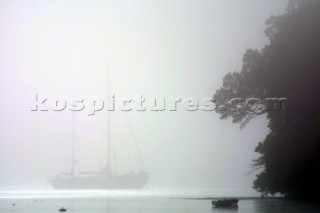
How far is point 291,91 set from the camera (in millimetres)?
23688

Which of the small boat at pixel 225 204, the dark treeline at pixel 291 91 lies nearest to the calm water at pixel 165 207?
the small boat at pixel 225 204

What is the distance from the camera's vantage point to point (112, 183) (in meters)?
69.3

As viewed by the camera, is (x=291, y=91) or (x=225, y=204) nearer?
(x=225, y=204)

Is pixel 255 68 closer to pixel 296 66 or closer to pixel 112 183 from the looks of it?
pixel 296 66

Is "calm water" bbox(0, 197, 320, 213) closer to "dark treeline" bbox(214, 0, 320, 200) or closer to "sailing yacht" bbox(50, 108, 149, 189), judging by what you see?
"dark treeline" bbox(214, 0, 320, 200)

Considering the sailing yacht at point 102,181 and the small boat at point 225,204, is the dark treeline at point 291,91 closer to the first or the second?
the small boat at point 225,204

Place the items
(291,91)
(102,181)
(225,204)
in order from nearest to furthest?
(225,204), (291,91), (102,181)

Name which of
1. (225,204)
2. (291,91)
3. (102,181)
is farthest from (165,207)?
(102,181)

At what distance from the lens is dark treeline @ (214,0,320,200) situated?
2292 cm

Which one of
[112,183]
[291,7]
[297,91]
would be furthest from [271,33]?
[112,183]

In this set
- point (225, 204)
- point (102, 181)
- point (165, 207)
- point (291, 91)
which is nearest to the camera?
point (225, 204)

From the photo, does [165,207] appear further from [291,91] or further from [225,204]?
[291,91]

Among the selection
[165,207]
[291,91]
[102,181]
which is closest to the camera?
[165,207]

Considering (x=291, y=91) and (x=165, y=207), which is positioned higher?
(x=291, y=91)
